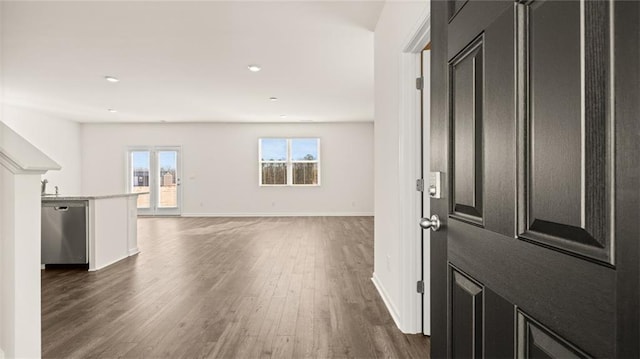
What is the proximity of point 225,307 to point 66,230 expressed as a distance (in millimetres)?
2735

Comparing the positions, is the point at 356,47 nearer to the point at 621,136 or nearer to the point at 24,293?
the point at 24,293

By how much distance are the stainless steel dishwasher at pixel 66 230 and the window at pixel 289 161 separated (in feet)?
20.7

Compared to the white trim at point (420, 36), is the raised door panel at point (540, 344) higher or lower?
lower

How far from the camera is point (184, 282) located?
3.83 meters

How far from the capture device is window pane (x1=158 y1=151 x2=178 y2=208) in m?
10.6

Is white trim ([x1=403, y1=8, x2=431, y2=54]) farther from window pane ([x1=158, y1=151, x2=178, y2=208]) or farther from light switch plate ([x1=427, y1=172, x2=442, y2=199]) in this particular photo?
window pane ([x1=158, y1=151, x2=178, y2=208])

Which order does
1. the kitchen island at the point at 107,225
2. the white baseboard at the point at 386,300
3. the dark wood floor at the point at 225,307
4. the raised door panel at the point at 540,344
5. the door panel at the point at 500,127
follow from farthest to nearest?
the kitchen island at the point at 107,225
the white baseboard at the point at 386,300
the dark wood floor at the point at 225,307
the door panel at the point at 500,127
the raised door panel at the point at 540,344

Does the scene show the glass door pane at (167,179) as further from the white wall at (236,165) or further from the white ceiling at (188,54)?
the white ceiling at (188,54)

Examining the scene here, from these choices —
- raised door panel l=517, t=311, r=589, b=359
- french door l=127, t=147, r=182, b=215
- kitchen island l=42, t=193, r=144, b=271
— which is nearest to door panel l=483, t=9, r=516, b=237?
raised door panel l=517, t=311, r=589, b=359

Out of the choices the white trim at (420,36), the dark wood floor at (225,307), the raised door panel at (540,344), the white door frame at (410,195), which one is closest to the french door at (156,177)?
the dark wood floor at (225,307)

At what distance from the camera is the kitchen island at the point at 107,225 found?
14.6ft

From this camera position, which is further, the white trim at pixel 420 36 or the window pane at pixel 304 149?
the window pane at pixel 304 149

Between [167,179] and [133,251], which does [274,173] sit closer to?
[167,179]

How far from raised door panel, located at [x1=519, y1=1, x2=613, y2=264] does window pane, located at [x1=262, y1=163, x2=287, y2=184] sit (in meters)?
10.1
